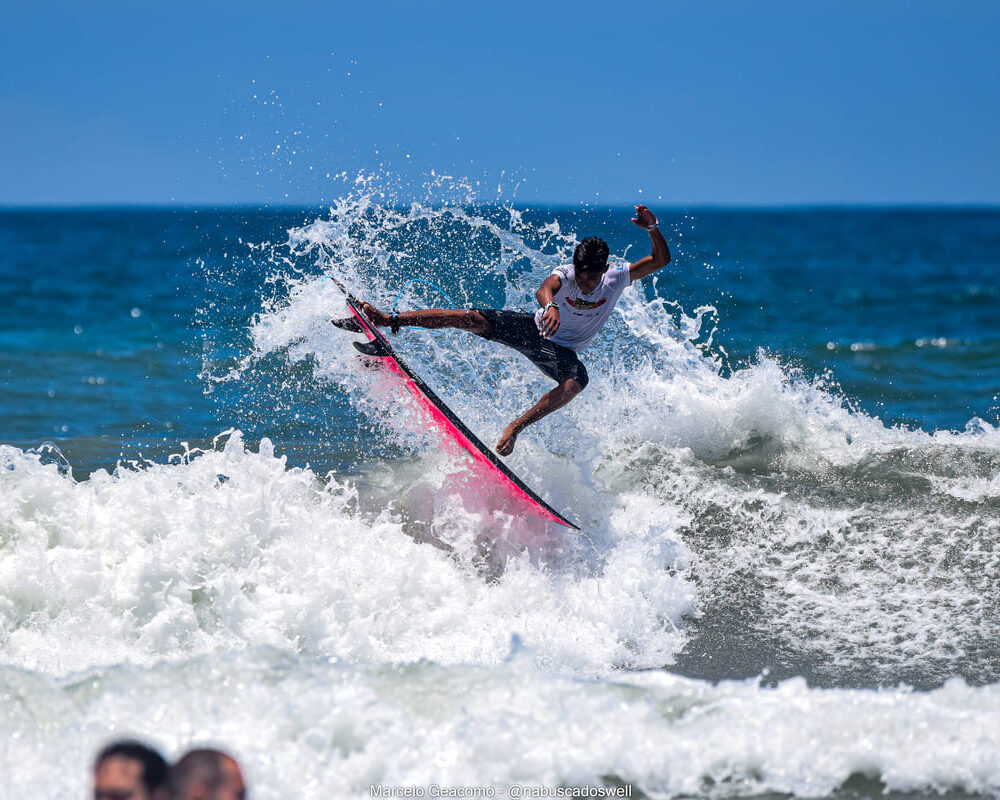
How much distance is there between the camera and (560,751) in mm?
4051

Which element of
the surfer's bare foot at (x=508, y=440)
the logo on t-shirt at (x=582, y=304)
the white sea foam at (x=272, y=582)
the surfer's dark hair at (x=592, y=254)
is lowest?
the white sea foam at (x=272, y=582)

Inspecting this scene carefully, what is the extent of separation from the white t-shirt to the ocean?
4.25 feet

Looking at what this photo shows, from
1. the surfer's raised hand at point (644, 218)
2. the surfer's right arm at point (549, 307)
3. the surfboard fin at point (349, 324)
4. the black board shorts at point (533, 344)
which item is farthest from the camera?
the surfboard fin at point (349, 324)

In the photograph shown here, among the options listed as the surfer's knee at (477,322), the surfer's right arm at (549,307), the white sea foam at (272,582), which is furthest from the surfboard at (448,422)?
the surfer's right arm at (549,307)

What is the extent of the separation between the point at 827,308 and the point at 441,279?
13712mm

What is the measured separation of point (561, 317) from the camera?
22.0ft

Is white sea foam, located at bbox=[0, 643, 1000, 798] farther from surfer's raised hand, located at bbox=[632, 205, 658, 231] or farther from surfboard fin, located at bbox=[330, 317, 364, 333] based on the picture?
surfer's raised hand, located at bbox=[632, 205, 658, 231]

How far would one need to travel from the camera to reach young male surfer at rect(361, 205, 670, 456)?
253 inches

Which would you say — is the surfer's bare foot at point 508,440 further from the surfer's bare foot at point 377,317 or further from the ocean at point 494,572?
the surfer's bare foot at point 377,317

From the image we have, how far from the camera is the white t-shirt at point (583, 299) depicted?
260 inches

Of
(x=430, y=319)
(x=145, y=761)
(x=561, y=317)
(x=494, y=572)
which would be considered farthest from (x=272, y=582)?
(x=145, y=761)

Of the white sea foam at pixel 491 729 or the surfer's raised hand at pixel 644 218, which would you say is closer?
the white sea foam at pixel 491 729

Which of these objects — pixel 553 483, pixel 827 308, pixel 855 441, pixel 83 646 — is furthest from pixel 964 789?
pixel 827 308

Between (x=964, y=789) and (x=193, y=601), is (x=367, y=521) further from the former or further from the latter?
(x=964, y=789)
